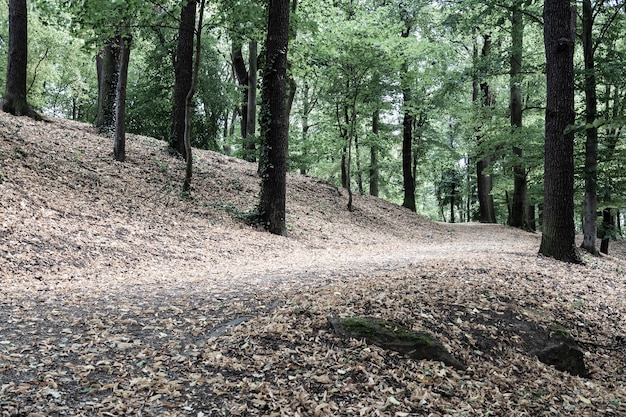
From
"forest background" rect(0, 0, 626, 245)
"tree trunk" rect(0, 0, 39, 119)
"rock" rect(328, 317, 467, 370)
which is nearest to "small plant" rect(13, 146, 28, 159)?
"forest background" rect(0, 0, 626, 245)

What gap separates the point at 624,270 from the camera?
8.88 metres

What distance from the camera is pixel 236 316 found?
4168 mm

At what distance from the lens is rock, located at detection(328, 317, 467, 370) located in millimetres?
3674

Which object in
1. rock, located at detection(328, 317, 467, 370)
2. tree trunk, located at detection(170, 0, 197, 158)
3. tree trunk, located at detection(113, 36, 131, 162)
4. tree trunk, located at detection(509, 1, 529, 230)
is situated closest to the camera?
rock, located at detection(328, 317, 467, 370)

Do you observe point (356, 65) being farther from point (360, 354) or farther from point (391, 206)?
point (360, 354)

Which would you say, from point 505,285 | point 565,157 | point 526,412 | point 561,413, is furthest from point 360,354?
point 565,157

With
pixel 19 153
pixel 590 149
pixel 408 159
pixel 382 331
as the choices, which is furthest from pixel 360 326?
pixel 408 159

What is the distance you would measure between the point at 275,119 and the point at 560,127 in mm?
5690

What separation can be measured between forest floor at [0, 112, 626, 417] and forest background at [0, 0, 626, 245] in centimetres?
253

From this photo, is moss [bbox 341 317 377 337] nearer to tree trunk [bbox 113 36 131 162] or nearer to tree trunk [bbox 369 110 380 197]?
tree trunk [bbox 113 36 131 162]

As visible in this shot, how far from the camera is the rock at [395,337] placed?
145 inches

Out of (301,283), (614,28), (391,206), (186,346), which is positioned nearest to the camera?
(186,346)

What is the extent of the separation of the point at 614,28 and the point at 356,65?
21.1 feet

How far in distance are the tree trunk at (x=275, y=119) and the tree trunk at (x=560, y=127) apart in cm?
529
